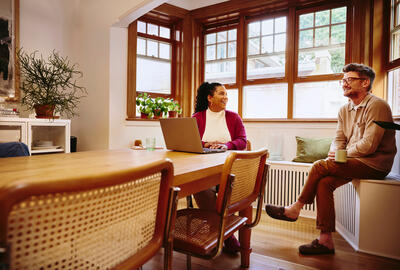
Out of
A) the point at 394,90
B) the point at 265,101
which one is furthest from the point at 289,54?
the point at 394,90

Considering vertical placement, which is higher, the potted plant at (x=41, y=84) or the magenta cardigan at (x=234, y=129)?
the potted plant at (x=41, y=84)

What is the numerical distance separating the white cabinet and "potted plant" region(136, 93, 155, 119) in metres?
0.96

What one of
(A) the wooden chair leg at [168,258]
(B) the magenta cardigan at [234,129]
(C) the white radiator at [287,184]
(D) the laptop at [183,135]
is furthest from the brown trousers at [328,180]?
(A) the wooden chair leg at [168,258]

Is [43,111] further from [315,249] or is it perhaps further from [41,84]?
[315,249]

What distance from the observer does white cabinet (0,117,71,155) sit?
282 centimetres

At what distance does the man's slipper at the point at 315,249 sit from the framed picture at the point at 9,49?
11.2 ft

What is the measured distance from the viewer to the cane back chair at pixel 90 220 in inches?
18.1

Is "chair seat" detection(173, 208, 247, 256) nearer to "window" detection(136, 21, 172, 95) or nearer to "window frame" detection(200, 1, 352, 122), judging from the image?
"window frame" detection(200, 1, 352, 122)

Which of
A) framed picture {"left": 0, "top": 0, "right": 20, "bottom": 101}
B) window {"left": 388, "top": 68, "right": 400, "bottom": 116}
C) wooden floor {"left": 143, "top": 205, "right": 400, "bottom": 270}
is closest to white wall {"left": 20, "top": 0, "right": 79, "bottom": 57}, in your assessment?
framed picture {"left": 0, "top": 0, "right": 20, "bottom": 101}

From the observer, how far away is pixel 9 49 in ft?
10.5

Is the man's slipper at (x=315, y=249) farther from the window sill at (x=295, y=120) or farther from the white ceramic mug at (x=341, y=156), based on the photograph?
the window sill at (x=295, y=120)

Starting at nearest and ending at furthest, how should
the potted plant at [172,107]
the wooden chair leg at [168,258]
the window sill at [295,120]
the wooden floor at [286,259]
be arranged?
the wooden chair leg at [168,258] → the wooden floor at [286,259] → the window sill at [295,120] → the potted plant at [172,107]

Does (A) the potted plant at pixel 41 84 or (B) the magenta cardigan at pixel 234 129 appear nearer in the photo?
(B) the magenta cardigan at pixel 234 129

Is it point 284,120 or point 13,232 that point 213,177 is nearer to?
point 13,232
